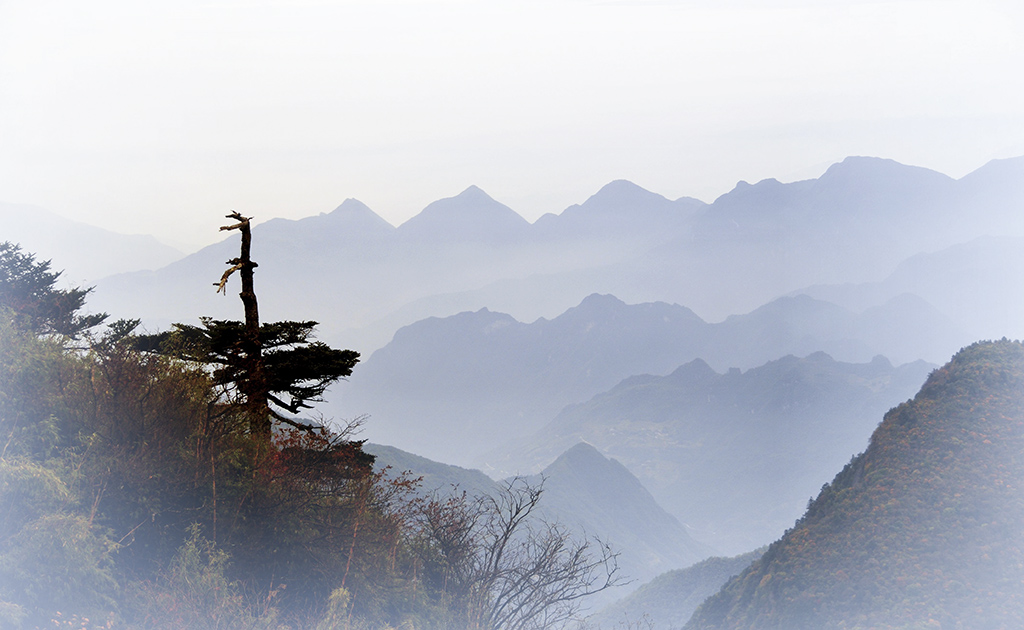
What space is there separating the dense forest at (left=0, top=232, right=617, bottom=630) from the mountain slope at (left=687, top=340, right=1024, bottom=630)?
39.7 metres

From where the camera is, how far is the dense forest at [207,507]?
18.8m

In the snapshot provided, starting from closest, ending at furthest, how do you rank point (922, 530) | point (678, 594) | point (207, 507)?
1. point (207, 507)
2. point (922, 530)
3. point (678, 594)

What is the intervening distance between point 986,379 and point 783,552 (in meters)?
24.7

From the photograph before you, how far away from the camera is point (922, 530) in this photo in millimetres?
63031

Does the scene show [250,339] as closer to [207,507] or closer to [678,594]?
[207,507]

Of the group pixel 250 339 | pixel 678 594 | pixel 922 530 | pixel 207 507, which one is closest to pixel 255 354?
pixel 250 339

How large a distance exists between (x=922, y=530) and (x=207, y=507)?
59.1 meters

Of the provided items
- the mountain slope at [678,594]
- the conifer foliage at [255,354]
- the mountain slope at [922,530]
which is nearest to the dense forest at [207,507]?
the conifer foliage at [255,354]

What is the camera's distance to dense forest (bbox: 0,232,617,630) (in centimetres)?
1883

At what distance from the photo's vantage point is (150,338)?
92.0 ft

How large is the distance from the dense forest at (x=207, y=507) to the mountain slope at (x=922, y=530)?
39.7 meters

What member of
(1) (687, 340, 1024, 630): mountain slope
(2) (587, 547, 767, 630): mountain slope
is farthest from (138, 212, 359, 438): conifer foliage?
(2) (587, 547, 767, 630): mountain slope

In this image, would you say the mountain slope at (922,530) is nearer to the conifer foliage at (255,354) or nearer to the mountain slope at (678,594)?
the mountain slope at (678,594)

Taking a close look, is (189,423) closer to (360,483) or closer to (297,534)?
(297,534)
